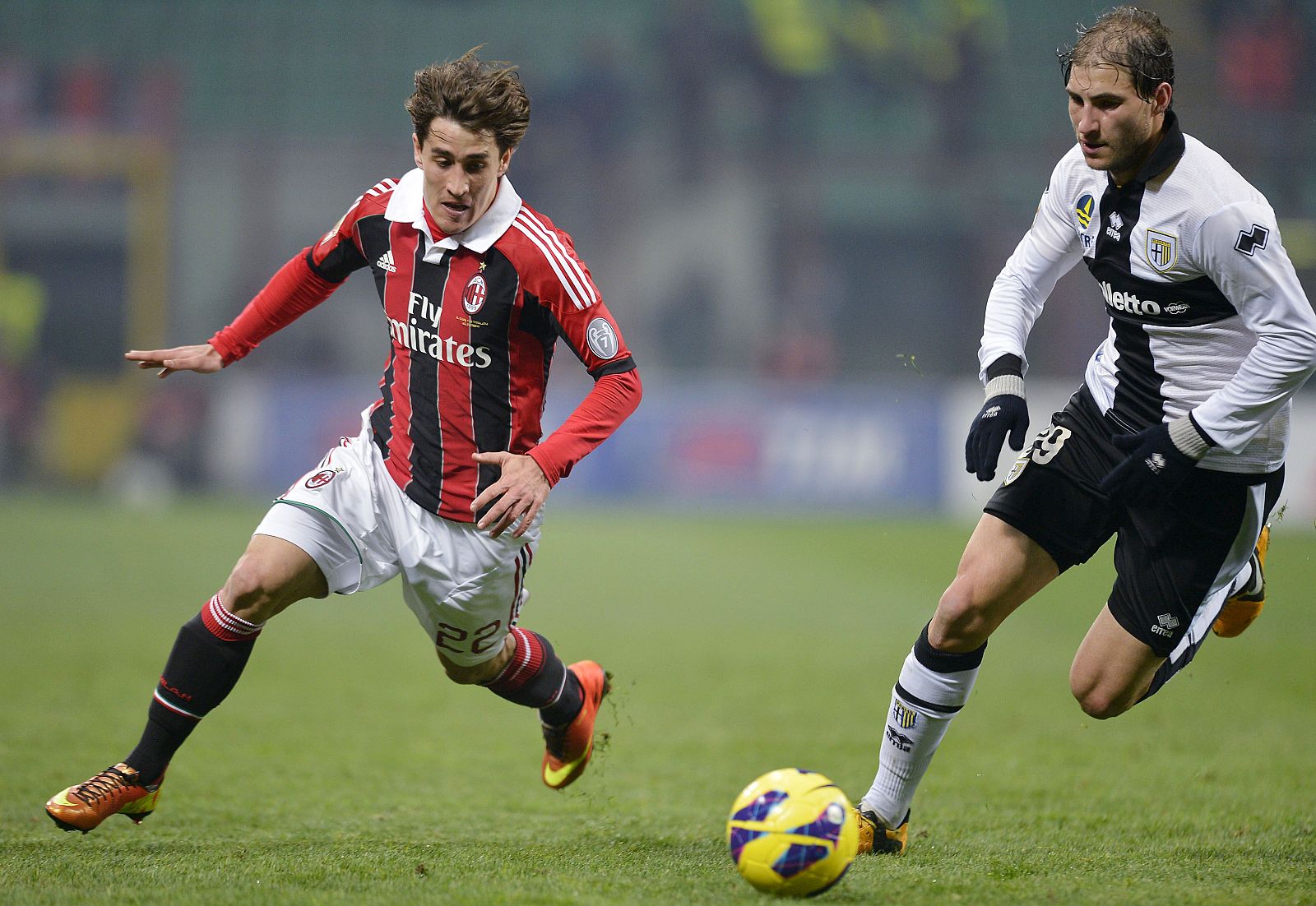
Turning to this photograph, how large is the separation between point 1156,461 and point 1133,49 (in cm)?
104

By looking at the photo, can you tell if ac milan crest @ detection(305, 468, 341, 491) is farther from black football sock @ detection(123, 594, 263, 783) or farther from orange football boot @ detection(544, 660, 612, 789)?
orange football boot @ detection(544, 660, 612, 789)

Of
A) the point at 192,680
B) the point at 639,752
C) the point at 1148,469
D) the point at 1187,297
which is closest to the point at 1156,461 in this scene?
the point at 1148,469

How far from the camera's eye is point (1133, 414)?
12.3ft

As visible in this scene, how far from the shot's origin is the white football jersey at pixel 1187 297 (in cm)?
333

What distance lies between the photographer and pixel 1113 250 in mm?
3604

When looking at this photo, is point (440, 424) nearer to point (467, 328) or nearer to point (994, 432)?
point (467, 328)

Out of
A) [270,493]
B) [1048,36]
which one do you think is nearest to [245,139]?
[270,493]

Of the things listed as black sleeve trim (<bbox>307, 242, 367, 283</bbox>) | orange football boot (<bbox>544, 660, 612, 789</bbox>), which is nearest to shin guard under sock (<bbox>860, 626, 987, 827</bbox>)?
orange football boot (<bbox>544, 660, 612, 789</bbox>)

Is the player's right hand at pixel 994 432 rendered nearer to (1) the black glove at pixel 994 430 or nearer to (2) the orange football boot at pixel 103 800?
(1) the black glove at pixel 994 430

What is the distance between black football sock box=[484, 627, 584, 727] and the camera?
14.1ft

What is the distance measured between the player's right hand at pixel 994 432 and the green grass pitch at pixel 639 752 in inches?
42.5

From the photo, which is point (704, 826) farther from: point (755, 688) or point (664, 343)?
point (664, 343)

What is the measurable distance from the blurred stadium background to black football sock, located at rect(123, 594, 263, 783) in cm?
1527

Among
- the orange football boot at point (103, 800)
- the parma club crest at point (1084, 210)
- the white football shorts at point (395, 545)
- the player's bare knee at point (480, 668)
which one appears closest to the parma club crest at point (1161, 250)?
the parma club crest at point (1084, 210)
